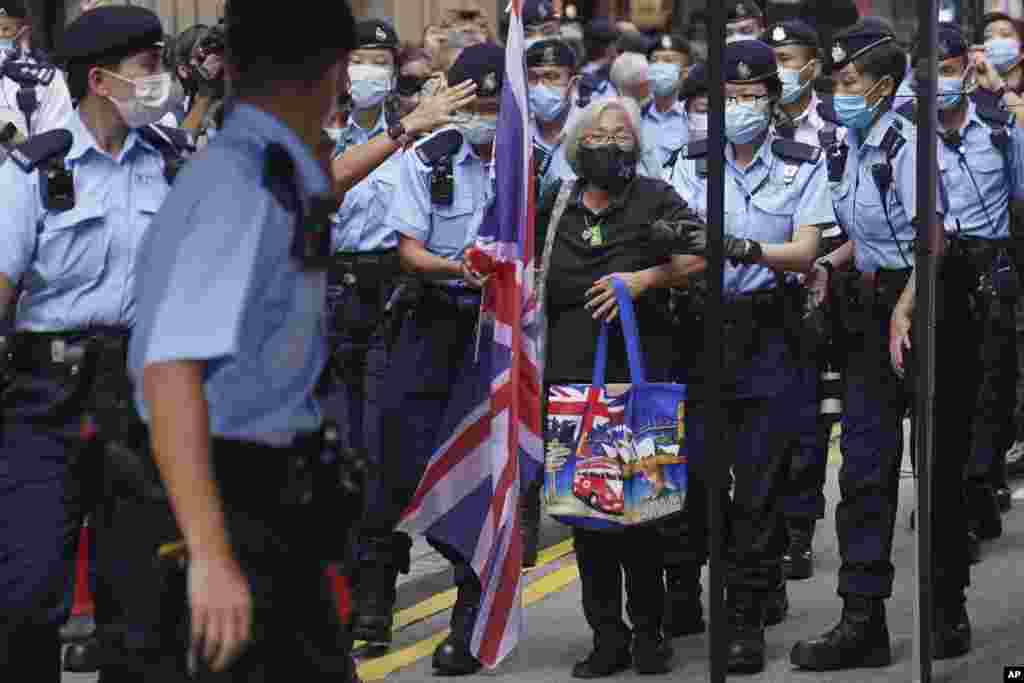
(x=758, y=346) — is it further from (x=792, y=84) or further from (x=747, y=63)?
(x=792, y=84)

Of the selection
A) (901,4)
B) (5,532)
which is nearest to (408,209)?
(5,532)

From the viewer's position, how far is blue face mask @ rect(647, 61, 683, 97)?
53.8 ft

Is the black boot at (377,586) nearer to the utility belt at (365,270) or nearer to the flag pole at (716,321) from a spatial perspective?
the utility belt at (365,270)

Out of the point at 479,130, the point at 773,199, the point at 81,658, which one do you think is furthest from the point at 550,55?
the point at 81,658

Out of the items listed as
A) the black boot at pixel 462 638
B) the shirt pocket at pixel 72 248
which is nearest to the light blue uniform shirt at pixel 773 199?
the black boot at pixel 462 638

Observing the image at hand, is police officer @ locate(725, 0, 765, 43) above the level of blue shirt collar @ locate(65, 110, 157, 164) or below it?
above

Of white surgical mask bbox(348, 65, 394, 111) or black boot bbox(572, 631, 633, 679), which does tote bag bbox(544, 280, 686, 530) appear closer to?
black boot bbox(572, 631, 633, 679)

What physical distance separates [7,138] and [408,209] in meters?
2.32

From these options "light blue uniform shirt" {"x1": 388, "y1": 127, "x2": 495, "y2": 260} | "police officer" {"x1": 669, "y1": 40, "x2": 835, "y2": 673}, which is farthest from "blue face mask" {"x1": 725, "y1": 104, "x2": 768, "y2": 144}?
"light blue uniform shirt" {"x1": 388, "y1": 127, "x2": 495, "y2": 260}

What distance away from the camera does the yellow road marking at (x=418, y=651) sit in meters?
8.34

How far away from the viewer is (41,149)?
6.44 metres

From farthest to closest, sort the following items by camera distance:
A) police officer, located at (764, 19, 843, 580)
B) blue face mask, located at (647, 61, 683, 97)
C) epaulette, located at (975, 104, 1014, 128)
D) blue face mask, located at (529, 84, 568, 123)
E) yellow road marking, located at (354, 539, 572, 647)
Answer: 1. blue face mask, located at (647, 61, 683, 97)
2. blue face mask, located at (529, 84, 568, 123)
3. yellow road marking, located at (354, 539, 572, 647)
4. epaulette, located at (975, 104, 1014, 128)
5. police officer, located at (764, 19, 843, 580)

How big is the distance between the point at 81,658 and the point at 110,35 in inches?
103

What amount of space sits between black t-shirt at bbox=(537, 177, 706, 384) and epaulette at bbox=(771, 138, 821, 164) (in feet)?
1.49
